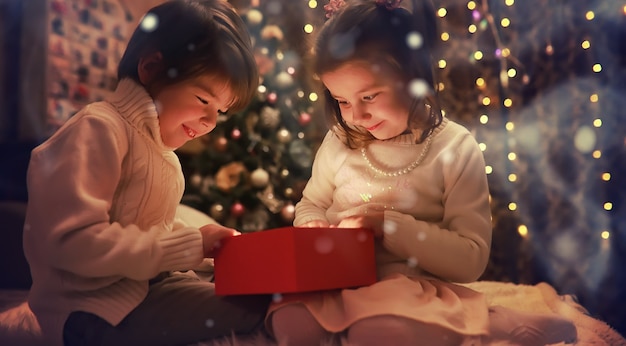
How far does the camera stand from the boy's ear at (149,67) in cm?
102

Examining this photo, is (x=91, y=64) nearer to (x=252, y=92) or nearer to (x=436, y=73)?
(x=252, y=92)

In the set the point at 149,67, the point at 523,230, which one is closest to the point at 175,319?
the point at 149,67

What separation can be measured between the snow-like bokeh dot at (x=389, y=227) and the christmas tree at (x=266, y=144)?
10.2 inches

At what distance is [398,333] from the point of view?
920 millimetres

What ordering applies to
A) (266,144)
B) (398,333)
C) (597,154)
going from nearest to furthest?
(398,333) < (597,154) < (266,144)

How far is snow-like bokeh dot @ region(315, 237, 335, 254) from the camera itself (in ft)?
3.14

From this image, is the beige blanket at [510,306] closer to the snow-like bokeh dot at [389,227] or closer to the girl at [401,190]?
the girl at [401,190]

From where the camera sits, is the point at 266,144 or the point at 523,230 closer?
the point at 523,230

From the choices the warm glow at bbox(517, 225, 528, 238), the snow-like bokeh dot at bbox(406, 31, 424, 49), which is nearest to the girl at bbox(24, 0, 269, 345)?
the snow-like bokeh dot at bbox(406, 31, 424, 49)

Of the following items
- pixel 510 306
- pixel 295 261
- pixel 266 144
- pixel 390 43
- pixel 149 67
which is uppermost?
pixel 390 43

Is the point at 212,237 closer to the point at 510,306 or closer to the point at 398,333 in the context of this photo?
the point at 398,333

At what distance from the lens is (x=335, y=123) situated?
1.17m

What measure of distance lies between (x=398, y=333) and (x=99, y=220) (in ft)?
1.49

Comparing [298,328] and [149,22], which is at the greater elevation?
[149,22]
